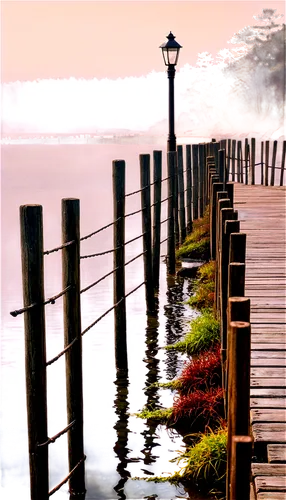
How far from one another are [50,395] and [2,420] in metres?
0.76

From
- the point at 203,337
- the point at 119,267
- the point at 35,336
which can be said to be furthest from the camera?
the point at 203,337

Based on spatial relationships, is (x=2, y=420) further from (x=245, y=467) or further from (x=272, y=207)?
(x=272, y=207)

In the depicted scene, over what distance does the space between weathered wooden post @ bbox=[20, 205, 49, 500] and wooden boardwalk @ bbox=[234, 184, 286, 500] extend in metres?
1.23

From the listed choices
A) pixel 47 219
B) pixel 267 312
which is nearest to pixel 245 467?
pixel 267 312

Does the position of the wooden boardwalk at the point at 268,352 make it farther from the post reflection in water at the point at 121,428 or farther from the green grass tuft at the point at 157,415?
the post reflection in water at the point at 121,428

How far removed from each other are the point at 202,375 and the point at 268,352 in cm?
160

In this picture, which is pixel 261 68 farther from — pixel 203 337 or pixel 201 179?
pixel 203 337

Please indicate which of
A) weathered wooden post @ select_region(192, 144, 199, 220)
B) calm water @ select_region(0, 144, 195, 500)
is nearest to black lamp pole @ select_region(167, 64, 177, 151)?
weathered wooden post @ select_region(192, 144, 199, 220)

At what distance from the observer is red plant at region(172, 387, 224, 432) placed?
723cm

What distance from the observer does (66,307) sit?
595cm

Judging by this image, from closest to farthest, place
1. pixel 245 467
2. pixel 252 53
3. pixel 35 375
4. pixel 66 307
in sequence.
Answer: pixel 245 467 → pixel 35 375 → pixel 66 307 → pixel 252 53

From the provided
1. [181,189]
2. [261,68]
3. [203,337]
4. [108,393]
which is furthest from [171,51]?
[261,68]

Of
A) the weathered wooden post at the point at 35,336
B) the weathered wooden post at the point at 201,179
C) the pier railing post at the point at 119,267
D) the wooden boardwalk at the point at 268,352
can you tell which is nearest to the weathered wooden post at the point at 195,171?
the weathered wooden post at the point at 201,179

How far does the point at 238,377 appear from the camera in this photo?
11.0ft
